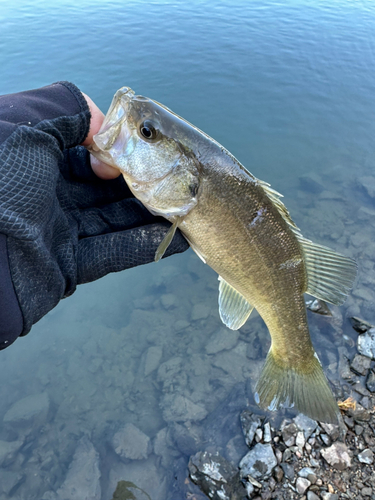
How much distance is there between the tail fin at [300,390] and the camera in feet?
8.96

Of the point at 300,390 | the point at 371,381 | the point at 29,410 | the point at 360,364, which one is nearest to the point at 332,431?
the point at 371,381

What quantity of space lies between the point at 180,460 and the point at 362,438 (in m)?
1.88

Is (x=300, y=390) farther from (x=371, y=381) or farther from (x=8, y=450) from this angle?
(x=8, y=450)

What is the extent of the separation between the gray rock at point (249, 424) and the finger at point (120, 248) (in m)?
2.30

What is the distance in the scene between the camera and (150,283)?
5508 millimetres

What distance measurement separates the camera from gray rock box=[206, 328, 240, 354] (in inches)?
183

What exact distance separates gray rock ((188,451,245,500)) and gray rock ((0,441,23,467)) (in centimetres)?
197

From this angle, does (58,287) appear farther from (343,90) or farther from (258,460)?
(343,90)

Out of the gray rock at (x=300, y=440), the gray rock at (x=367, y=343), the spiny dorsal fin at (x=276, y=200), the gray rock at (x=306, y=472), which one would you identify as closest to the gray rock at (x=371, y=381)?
the gray rock at (x=367, y=343)

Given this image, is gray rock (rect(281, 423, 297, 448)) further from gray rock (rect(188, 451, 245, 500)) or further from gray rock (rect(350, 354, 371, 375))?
gray rock (rect(350, 354, 371, 375))

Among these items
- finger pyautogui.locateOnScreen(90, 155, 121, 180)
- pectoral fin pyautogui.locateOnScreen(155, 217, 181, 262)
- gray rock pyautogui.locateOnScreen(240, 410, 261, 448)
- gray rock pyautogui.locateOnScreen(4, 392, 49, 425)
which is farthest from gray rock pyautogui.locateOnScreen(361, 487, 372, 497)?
finger pyautogui.locateOnScreen(90, 155, 121, 180)

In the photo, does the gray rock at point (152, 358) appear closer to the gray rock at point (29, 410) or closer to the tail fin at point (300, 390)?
the gray rock at point (29, 410)

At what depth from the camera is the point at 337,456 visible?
3.38m

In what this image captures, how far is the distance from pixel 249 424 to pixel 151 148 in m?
3.07
